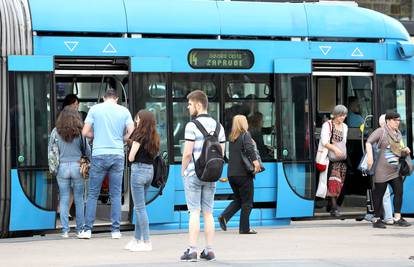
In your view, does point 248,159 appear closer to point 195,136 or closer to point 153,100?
point 153,100

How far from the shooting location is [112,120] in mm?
12672

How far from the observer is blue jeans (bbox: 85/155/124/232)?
A: 12.7 meters

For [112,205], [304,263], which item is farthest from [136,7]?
[304,263]

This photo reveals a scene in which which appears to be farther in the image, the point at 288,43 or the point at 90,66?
the point at 288,43

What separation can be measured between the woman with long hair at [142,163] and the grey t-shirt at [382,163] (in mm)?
4047

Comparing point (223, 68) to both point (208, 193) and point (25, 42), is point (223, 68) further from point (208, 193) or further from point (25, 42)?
point (208, 193)

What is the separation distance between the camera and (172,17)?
1385cm

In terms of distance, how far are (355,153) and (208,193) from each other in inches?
213

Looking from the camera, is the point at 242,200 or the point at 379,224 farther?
the point at 379,224

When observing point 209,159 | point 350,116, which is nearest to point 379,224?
point 350,116

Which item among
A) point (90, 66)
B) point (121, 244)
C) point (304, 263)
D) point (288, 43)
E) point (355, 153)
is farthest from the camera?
point (355, 153)

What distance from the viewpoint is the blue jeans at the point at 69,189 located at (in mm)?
12742

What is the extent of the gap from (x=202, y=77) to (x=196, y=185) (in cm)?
351

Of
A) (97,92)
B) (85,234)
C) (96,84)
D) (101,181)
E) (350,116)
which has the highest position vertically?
(96,84)
